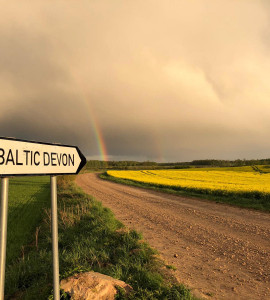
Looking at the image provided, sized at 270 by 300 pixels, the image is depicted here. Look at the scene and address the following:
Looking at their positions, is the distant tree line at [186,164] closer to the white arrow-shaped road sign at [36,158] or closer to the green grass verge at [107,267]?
the green grass verge at [107,267]

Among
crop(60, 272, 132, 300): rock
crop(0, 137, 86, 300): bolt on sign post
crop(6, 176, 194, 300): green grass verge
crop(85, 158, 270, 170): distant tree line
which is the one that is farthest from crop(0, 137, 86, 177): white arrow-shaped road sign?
crop(85, 158, 270, 170): distant tree line

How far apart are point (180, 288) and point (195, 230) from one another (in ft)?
16.3

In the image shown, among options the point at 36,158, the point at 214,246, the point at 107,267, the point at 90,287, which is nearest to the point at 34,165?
the point at 36,158

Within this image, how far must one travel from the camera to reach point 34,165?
2246mm

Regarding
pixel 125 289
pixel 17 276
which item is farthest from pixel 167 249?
pixel 17 276

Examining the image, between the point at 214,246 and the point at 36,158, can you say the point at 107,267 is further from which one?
the point at 214,246

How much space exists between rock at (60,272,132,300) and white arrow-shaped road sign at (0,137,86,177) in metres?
1.79

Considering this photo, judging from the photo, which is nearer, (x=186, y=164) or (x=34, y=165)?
(x=34, y=165)

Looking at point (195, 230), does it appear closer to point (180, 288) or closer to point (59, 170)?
point (180, 288)

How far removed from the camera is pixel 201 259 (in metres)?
5.78

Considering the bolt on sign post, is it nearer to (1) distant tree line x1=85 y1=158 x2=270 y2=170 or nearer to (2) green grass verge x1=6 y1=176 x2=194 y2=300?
(2) green grass verge x1=6 y1=176 x2=194 y2=300

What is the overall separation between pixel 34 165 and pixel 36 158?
74 millimetres

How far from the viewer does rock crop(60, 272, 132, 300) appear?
3141 mm

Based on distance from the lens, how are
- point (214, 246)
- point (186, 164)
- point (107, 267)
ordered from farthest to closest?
point (186, 164) → point (214, 246) → point (107, 267)
